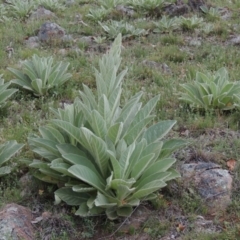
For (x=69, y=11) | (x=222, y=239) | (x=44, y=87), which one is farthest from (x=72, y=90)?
(x=69, y=11)

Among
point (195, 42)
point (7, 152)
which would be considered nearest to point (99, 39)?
point (195, 42)

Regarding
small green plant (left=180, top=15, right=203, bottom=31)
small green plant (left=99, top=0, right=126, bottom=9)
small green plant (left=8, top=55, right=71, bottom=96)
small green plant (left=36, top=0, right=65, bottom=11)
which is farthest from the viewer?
small green plant (left=99, top=0, right=126, bottom=9)

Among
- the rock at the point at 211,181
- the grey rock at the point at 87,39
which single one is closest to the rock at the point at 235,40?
the grey rock at the point at 87,39

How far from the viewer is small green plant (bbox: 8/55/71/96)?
5.84 metres

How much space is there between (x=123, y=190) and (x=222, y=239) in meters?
0.85

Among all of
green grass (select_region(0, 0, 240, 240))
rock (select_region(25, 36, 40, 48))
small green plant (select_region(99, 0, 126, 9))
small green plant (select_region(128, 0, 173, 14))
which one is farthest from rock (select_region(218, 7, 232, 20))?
rock (select_region(25, 36, 40, 48))

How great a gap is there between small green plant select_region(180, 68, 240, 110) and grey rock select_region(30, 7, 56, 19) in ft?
17.7

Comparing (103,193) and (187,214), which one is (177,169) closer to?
(187,214)

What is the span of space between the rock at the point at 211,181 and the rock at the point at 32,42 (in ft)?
15.5

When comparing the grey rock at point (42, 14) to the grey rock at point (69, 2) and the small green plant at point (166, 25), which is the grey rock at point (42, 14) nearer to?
the grey rock at point (69, 2)

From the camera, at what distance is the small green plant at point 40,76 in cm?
584

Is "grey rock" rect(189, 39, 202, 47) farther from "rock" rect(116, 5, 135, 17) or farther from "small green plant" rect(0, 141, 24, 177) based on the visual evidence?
"small green plant" rect(0, 141, 24, 177)

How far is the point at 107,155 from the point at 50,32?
5.19 metres

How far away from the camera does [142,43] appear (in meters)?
8.28
